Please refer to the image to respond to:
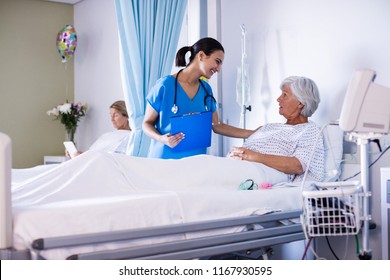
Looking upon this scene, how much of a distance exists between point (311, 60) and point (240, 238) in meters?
1.43

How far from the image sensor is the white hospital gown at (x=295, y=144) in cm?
279

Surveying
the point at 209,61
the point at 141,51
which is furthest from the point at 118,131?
the point at 209,61

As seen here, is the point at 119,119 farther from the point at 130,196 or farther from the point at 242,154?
the point at 130,196

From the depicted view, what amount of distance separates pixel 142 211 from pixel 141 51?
1.80 metres

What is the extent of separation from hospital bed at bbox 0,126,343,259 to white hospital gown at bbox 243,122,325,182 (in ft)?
0.62

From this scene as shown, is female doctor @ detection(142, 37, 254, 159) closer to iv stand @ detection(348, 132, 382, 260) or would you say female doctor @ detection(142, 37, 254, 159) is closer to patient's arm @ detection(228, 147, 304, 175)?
patient's arm @ detection(228, 147, 304, 175)

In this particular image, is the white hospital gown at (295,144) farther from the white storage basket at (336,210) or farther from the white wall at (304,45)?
the white storage basket at (336,210)

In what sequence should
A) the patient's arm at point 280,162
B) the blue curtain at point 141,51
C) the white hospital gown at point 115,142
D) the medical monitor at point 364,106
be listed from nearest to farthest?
the medical monitor at point 364,106
the patient's arm at point 280,162
the blue curtain at point 141,51
the white hospital gown at point 115,142

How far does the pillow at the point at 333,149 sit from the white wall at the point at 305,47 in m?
0.17

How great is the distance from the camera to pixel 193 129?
3.01 meters

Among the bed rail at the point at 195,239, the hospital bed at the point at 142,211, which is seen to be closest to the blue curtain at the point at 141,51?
the hospital bed at the point at 142,211

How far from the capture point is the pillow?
2842mm
